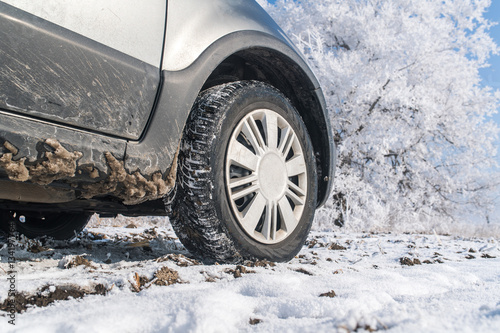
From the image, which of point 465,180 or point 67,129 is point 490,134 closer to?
point 465,180

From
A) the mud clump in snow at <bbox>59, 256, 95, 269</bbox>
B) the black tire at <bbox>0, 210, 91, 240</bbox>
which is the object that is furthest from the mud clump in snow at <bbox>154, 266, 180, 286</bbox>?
the black tire at <bbox>0, 210, 91, 240</bbox>

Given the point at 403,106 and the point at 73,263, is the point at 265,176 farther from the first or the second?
the point at 403,106

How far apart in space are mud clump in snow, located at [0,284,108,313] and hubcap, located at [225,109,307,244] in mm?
770

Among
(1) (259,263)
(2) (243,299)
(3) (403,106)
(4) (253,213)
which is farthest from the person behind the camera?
(3) (403,106)

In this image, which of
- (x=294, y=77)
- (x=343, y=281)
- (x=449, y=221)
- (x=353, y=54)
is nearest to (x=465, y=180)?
(x=449, y=221)

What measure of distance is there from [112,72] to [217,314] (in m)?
1.00

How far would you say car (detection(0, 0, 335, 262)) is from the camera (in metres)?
1.33

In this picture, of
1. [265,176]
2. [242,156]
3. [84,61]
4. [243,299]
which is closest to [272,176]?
[265,176]

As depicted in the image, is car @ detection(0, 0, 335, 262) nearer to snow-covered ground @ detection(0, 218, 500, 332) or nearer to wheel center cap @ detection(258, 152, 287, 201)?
wheel center cap @ detection(258, 152, 287, 201)

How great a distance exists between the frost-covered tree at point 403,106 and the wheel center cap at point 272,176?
24.9 ft

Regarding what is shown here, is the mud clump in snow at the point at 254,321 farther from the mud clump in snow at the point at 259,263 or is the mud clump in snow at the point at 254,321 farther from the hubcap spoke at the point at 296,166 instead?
the hubcap spoke at the point at 296,166

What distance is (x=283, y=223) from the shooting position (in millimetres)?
2250

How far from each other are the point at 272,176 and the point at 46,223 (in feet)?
5.99

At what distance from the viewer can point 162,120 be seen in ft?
5.53
